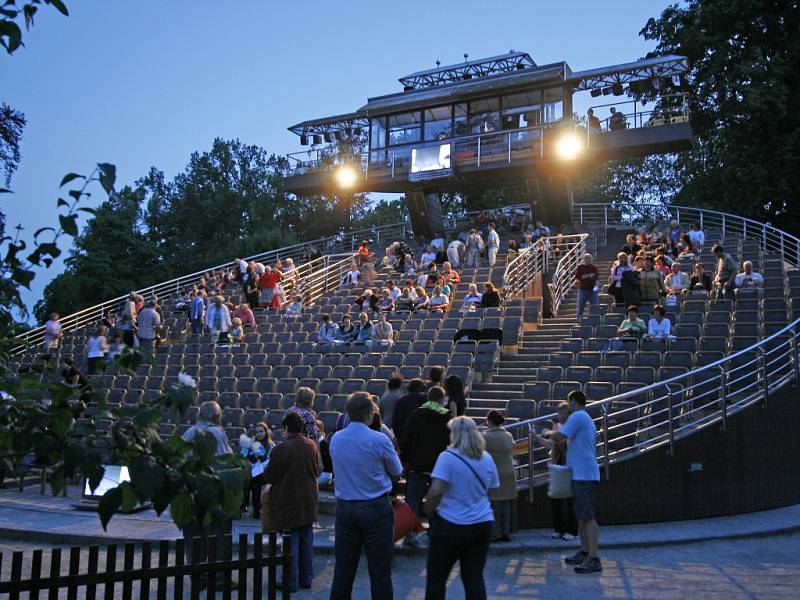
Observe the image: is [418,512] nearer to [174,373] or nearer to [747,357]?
[747,357]

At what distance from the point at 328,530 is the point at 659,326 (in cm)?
722

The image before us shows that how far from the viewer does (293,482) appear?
7.49m

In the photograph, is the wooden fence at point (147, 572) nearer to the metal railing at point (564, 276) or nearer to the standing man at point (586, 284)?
the standing man at point (586, 284)

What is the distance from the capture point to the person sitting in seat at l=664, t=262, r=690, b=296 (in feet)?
58.3

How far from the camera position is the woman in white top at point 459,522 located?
581 centimetres

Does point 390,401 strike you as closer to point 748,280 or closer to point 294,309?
point 748,280

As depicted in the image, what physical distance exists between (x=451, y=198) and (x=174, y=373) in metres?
34.8

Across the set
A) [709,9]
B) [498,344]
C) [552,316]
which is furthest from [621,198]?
[498,344]

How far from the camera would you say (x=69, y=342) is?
23219 mm

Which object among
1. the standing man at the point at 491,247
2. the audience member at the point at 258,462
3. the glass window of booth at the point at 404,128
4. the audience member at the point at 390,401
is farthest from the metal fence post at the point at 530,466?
the glass window of booth at the point at 404,128

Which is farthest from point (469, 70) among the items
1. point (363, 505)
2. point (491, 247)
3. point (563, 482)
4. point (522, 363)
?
point (363, 505)

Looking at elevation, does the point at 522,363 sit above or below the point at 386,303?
below

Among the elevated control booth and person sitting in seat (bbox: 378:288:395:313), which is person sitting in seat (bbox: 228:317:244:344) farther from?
the elevated control booth

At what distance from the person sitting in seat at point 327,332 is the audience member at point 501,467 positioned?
9172 millimetres
